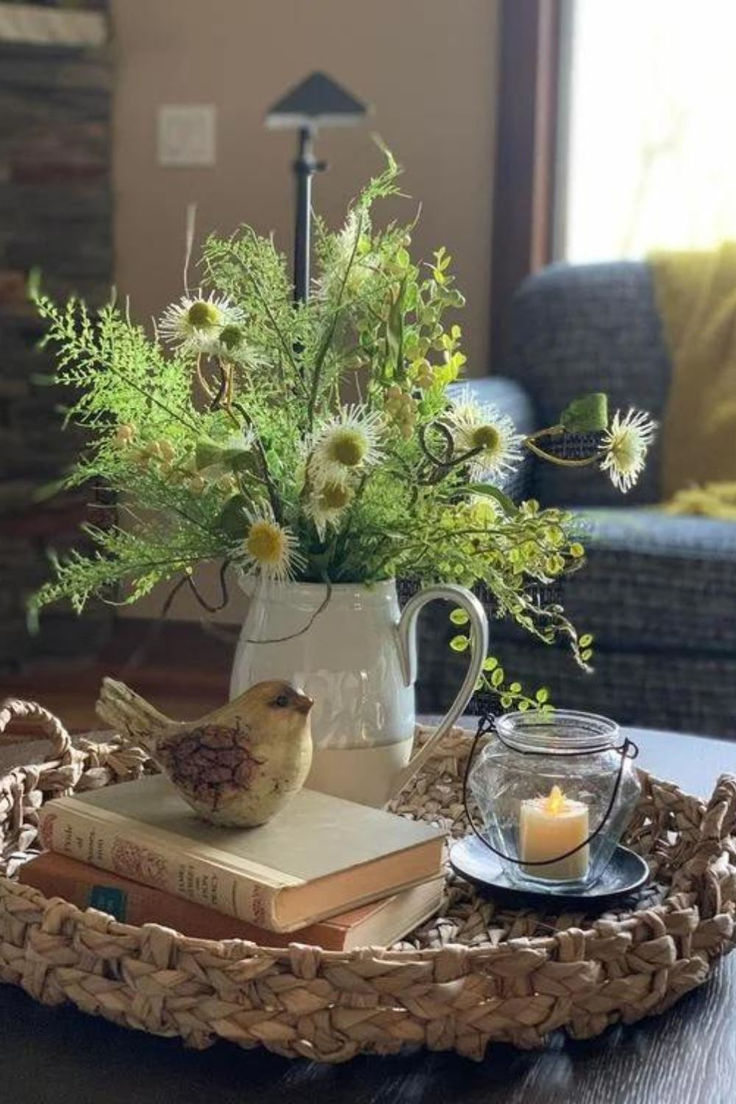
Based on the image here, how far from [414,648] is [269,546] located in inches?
5.8

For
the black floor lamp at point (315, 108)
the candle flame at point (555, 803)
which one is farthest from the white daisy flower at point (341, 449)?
the black floor lamp at point (315, 108)

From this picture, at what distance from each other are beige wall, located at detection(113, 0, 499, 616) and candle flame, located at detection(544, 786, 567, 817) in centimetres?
225

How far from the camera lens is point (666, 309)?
2.51m

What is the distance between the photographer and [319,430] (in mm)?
825

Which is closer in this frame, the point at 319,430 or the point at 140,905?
the point at 140,905

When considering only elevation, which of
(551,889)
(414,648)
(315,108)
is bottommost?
(551,889)

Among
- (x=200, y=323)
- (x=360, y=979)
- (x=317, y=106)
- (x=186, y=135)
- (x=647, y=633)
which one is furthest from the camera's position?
(x=186, y=135)

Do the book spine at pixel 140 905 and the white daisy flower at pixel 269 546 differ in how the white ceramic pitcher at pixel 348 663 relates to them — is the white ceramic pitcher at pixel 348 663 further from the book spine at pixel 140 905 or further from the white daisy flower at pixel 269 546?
the book spine at pixel 140 905

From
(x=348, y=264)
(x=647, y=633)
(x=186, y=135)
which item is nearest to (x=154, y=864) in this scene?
(x=348, y=264)

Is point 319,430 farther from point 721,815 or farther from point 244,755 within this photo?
point 721,815

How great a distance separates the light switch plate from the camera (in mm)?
3037

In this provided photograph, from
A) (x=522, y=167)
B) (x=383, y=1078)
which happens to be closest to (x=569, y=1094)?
(x=383, y=1078)

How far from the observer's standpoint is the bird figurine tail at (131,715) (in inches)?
31.6

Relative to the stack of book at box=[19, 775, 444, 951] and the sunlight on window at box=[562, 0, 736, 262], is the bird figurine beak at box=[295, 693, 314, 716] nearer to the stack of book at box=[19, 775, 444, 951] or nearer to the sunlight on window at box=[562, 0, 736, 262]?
the stack of book at box=[19, 775, 444, 951]
